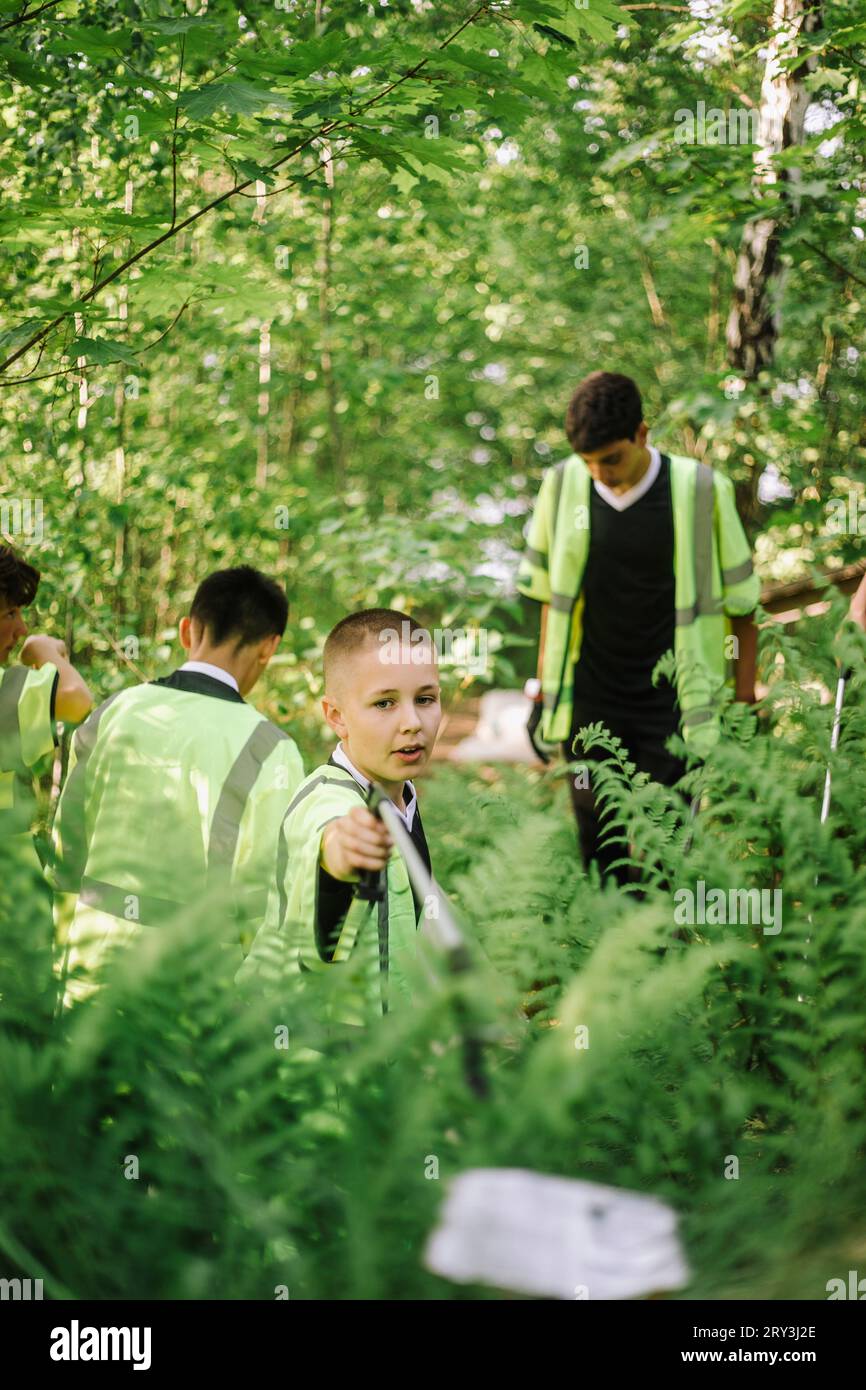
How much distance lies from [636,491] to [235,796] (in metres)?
2.49

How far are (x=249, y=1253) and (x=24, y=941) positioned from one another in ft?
1.58

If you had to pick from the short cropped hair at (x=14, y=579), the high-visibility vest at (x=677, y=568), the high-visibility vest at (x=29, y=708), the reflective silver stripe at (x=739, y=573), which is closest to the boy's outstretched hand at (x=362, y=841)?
the high-visibility vest at (x=29, y=708)

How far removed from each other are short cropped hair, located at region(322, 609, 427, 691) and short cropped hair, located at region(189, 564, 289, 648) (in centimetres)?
87

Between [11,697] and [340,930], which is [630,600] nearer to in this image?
[11,697]

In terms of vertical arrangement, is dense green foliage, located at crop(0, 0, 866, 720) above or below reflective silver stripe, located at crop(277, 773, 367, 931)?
above

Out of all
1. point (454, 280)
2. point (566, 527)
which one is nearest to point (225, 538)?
point (566, 527)

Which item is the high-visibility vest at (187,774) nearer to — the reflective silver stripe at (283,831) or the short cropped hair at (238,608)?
the reflective silver stripe at (283,831)

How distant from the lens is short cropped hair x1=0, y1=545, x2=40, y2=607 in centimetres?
395

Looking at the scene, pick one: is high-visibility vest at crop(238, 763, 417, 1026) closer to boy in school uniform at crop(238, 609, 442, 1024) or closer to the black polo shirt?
boy in school uniform at crop(238, 609, 442, 1024)

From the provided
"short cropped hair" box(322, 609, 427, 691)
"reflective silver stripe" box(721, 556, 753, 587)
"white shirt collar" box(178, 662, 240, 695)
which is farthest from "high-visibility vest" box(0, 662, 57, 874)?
"reflective silver stripe" box(721, 556, 753, 587)

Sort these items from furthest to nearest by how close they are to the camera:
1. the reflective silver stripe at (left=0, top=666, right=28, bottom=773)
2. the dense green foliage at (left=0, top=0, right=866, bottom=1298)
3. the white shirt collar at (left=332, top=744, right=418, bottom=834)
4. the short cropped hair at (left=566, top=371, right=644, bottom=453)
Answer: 1. the short cropped hair at (left=566, top=371, right=644, bottom=453)
2. the reflective silver stripe at (left=0, top=666, right=28, bottom=773)
3. the white shirt collar at (left=332, top=744, right=418, bottom=834)
4. the dense green foliage at (left=0, top=0, right=866, bottom=1298)

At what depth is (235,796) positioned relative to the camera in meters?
3.46

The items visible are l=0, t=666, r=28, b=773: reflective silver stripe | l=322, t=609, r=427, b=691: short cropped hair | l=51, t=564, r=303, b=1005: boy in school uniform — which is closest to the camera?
l=51, t=564, r=303, b=1005: boy in school uniform

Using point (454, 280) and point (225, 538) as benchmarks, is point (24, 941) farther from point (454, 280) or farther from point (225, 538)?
point (454, 280)
